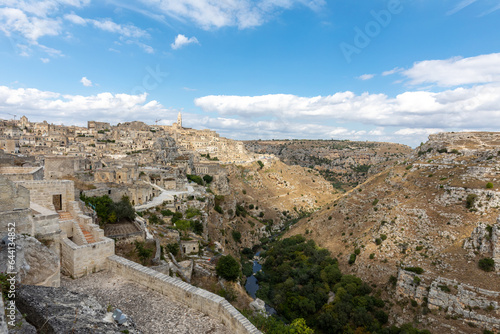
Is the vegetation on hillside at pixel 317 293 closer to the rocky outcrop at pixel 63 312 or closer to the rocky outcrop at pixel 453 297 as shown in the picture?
the rocky outcrop at pixel 453 297

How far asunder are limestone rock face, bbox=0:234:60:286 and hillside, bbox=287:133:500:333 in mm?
23715

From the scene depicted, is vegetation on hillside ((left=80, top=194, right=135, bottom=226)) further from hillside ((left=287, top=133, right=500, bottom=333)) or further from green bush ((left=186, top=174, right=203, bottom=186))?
green bush ((left=186, top=174, right=203, bottom=186))

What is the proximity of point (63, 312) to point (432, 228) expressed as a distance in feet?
96.6

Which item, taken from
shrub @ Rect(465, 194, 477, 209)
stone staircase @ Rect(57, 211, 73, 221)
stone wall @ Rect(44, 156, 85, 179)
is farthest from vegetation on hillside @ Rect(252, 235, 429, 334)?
stone wall @ Rect(44, 156, 85, 179)

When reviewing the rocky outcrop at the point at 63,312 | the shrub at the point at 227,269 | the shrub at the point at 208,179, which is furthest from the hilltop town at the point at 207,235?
the shrub at the point at 227,269

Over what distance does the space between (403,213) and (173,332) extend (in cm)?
2862

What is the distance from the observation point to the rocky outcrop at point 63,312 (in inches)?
171

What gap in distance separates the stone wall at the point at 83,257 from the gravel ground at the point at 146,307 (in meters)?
0.28

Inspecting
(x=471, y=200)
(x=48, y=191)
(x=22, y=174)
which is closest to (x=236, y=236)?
(x=471, y=200)

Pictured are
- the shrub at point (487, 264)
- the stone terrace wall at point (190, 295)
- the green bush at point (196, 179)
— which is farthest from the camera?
the green bush at point (196, 179)

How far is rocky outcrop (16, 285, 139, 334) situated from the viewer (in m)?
4.35

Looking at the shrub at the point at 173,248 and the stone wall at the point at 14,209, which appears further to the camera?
the shrub at the point at 173,248

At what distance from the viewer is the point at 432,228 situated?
82.2ft

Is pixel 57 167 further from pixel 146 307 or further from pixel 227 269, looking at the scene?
pixel 146 307
